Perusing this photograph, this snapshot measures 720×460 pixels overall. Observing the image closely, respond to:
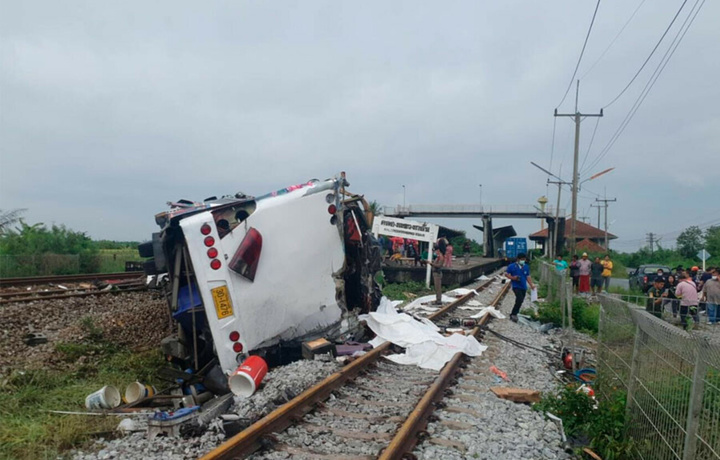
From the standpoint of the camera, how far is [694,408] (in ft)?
10.7

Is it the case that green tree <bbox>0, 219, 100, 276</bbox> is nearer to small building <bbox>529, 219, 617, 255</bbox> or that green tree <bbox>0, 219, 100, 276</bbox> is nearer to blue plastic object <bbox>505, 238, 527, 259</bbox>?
blue plastic object <bbox>505, 238, 527, 259</bbox>

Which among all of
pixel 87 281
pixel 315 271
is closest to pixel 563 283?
pixel 315 271

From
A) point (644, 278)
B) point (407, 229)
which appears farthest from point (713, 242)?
point (407, 229)

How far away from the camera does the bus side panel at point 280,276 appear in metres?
6.14

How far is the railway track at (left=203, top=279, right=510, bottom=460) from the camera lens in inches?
167

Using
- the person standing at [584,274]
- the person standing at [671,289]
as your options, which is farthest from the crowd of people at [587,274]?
the person standing at [671,289]

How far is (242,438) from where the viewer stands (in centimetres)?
411

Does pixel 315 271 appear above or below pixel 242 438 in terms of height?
above

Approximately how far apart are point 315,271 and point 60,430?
3.52 m

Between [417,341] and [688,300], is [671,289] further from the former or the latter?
[417,341]

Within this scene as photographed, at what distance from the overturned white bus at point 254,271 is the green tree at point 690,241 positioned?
61.1m

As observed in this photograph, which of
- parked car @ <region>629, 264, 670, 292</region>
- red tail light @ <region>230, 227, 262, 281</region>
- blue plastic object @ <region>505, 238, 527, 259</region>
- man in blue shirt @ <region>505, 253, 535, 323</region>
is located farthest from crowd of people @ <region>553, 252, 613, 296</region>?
blue plastic object @ <region>505, 238, 527, 259</region>

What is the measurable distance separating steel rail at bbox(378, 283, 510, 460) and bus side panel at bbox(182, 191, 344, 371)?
6.24 ft

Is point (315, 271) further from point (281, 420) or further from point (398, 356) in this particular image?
point (281, 420)
